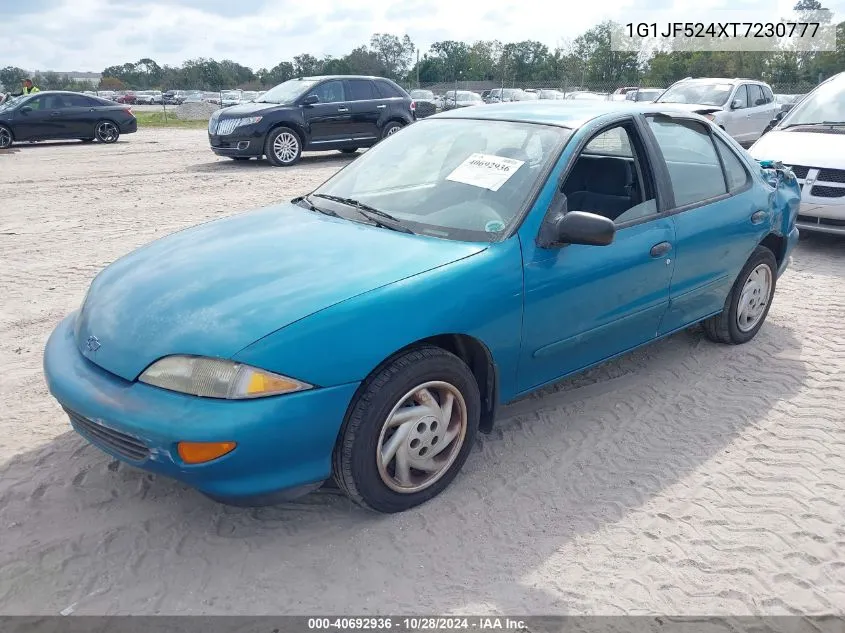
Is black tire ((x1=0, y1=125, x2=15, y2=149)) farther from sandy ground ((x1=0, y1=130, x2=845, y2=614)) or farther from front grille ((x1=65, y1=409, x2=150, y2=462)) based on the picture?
front grille ((x1=65, y1=409, x2=150, y2=462))

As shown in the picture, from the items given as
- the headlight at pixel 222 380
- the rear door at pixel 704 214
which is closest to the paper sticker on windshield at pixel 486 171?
the rear door at pixel 704 214

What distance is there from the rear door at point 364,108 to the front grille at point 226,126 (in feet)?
7.67

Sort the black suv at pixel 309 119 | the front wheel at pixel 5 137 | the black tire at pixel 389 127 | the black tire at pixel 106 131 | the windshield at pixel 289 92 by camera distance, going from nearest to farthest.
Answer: the black suv at pixel 309 119, the windshield at pixel 289 92, the black tire at pixel 389 127, the front wheel at pixel 5 137, the black tire at pixel 106 131

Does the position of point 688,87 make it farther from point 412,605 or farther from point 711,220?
point 412,605

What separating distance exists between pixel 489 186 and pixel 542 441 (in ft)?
4.23

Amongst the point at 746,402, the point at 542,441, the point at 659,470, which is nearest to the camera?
the point at 659,470

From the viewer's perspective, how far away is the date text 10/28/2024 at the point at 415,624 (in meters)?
2.39

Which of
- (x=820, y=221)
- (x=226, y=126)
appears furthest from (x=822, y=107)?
(x=226, y=126)

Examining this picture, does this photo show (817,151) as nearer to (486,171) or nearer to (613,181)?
(613,181)

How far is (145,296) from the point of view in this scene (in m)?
2.94

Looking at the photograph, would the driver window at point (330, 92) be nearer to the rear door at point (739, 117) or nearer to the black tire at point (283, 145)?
the black tire at point (283, 145)

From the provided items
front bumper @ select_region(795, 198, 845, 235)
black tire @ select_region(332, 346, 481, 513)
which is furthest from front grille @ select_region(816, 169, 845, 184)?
black tire @ select_region(332, 346, 481, 513)

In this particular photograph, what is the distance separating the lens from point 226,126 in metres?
13.3

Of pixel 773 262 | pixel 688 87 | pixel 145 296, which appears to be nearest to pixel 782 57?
pixel 688 87
